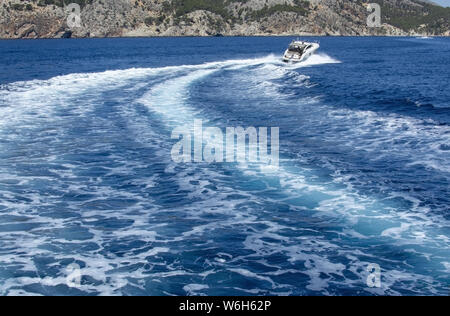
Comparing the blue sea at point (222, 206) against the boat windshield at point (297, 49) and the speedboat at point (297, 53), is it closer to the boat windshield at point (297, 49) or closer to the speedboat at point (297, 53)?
the speedboat at point (297, 53)

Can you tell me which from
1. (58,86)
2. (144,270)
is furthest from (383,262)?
(58,86)

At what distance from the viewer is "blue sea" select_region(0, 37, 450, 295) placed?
489 inches

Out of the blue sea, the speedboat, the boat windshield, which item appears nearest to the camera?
the blue sea

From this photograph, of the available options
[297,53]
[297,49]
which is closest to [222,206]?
[297,53]

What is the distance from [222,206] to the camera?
685 inches

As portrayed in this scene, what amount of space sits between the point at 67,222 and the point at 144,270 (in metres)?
4.38

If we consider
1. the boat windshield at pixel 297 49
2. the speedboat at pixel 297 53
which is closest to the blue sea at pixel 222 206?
the speedboat at pixel 297 53

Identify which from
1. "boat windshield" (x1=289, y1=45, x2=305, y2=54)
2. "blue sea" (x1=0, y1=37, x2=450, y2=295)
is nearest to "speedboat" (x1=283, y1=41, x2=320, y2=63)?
"boat windshield" (x1=289, y1=45, x2=305, y2=54)

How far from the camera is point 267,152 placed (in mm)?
24703

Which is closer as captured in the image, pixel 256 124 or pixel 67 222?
pixel 67 222

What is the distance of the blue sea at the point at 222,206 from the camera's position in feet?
40.8

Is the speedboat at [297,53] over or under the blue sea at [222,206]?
over

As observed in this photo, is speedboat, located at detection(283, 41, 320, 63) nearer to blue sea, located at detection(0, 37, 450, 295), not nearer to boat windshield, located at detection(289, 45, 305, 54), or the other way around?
boat windshield, located at detection(289, 45, 305, 54)
